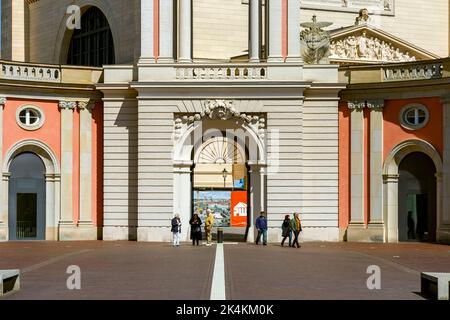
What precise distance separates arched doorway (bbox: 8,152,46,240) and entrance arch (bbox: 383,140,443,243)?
15.5 m

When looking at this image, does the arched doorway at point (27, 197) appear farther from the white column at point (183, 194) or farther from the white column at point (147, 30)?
the white column at point (147, 30)

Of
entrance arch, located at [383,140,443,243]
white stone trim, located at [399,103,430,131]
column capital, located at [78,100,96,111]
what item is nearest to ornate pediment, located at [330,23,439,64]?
white stone trim, located at [399,103,430,131]

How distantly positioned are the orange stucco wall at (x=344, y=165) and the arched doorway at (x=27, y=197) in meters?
13.4

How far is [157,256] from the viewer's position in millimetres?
36688

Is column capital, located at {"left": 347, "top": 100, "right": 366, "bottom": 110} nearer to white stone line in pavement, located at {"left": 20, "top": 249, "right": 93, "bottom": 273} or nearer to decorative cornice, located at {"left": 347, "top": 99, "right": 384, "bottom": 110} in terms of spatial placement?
decorative cornice, located at {"left": 347, "top": 99, "right": 384, "bottom": 110}

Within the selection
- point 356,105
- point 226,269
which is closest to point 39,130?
point 356,105

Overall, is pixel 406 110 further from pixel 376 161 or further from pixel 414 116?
pixel 376 161

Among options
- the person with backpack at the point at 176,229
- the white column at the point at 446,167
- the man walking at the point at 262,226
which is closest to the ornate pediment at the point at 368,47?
the white column at the point at 446,167

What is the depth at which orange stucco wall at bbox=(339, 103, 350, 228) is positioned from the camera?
48.1 metres

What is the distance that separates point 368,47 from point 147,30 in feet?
64.5
